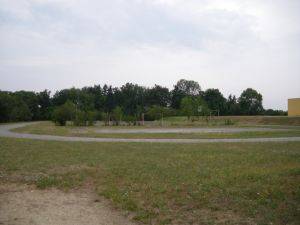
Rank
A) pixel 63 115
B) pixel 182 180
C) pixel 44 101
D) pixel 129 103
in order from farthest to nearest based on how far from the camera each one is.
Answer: pixel 129 103, pixel 44 101, pixel 63 115, pixel 182 180

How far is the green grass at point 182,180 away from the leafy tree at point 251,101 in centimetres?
9273

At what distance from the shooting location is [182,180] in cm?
1021

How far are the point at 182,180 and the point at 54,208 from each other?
148 inches

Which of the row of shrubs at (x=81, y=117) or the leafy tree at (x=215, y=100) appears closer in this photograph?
the row of shrubs at (x=81, y=117)

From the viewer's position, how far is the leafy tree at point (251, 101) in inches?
4190

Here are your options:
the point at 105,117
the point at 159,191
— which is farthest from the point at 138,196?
the point at 105,117

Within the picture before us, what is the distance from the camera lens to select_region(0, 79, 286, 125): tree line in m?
70.9

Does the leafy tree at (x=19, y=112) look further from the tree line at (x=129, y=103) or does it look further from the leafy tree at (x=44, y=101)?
the leafy tree at (x=44, y=101)

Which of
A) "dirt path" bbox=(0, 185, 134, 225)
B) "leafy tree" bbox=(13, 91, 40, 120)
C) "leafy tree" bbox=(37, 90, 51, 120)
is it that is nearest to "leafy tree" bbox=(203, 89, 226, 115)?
"leafy tree" bbox=(37, 90, 51, 120)

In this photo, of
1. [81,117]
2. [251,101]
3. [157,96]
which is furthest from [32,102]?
[251,101]

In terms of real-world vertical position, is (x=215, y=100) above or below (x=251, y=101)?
above

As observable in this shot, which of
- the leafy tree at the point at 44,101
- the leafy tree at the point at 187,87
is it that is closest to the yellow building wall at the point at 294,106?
the leafy tree at the point at 187,87

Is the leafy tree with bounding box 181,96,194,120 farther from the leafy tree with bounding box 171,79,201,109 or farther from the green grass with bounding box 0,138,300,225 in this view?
the leafy tree with bounding box 171,79,201,109

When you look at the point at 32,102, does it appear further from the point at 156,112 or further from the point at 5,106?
the point at 156,112
